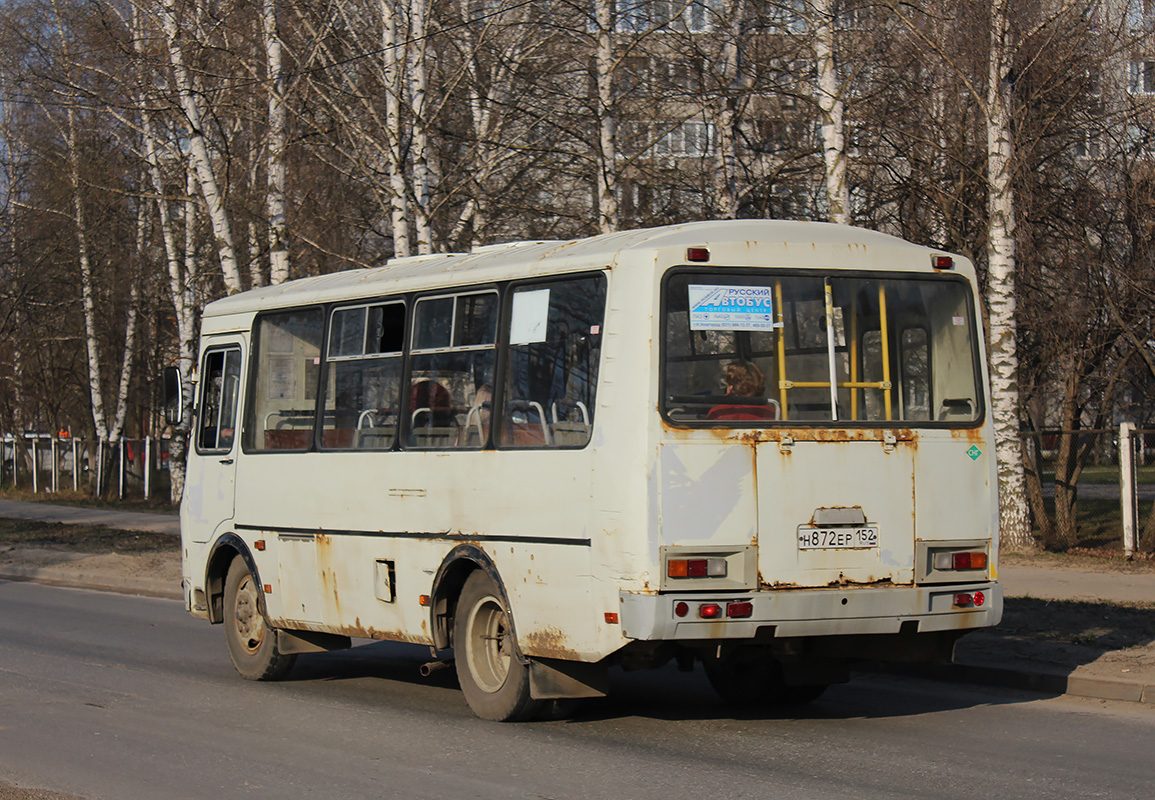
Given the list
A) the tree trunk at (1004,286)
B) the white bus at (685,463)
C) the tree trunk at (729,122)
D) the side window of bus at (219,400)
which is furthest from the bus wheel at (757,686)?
the tree trunk at (729,122)

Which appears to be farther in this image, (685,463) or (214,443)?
(214,443)

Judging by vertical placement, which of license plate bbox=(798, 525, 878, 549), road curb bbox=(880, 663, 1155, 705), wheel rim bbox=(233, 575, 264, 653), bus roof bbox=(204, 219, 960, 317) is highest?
bus roof bbox=(204, 219, 960, 317)

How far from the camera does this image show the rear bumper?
7.61 m

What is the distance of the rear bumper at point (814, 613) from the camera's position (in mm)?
7605

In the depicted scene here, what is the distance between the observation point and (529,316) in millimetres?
8734

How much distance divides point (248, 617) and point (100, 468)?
2947 centimetres

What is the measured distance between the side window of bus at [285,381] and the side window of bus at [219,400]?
33cm

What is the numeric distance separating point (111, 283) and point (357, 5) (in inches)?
689

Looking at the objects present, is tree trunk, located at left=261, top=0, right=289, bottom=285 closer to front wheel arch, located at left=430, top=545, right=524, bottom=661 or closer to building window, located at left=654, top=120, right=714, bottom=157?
building window, located at left=654, top=120, right=714, bottom=157

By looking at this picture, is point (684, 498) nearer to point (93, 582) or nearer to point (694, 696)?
point (694, 696)

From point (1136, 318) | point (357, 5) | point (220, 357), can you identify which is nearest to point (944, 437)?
point (220, 357)

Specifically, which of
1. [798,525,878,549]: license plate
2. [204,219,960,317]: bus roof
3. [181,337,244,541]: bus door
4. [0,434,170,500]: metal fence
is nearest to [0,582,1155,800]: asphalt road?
[798,525,878,549]: license plate

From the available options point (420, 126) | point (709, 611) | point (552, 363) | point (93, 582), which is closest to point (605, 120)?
point (420, 126)

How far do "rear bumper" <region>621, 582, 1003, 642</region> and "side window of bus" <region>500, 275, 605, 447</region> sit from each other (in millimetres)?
1079
